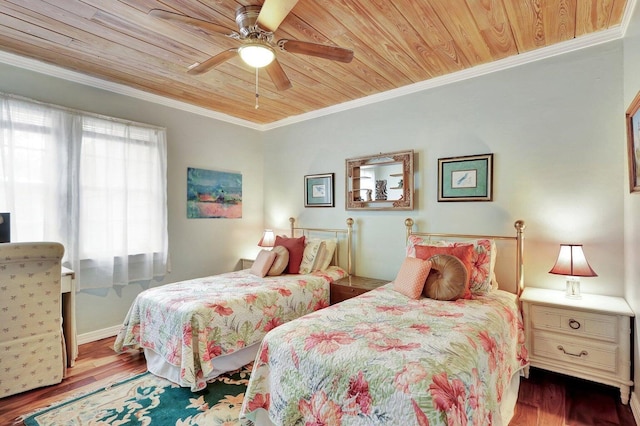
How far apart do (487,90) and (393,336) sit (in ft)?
7.94

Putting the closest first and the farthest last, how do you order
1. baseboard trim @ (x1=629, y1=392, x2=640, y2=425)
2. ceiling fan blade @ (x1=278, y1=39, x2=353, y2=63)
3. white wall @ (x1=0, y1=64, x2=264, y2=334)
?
baseboard trim @ (x1=629, y1=392, x2=640, y2=425), ceiling fan blade @ (x1=278, y1=39, x2=353, y2=63), white wall @ (x1=0, y1=64, x2=264, y2=334)

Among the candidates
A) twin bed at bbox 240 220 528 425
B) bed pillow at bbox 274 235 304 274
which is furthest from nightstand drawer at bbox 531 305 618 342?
bed pillow at bbox 274 235 304 274

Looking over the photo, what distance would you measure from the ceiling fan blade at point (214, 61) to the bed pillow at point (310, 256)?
2.09 metres

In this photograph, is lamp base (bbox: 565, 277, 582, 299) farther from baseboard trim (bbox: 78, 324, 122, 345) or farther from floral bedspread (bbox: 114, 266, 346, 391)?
baseboard trim (bbox: 78, 324, 122, 345)

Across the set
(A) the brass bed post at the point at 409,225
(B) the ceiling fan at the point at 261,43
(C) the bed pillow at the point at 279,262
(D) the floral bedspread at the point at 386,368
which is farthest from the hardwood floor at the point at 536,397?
(B) the ceiling fan at the point at 261,43

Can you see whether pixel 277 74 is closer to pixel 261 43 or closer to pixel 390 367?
pixel 261 43

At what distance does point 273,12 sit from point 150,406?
257 cm

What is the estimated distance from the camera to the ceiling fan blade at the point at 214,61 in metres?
2.16

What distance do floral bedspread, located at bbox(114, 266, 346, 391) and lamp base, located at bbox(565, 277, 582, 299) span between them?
206cm

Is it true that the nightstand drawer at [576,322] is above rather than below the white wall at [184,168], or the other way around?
below

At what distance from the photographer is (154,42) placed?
2.46m

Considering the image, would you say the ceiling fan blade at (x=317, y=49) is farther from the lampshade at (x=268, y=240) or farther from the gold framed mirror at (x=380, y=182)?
the lampshade at (x=268, y=240)

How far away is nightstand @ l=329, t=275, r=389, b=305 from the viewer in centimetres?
315

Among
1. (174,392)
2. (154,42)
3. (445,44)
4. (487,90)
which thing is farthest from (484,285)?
(154,42)
